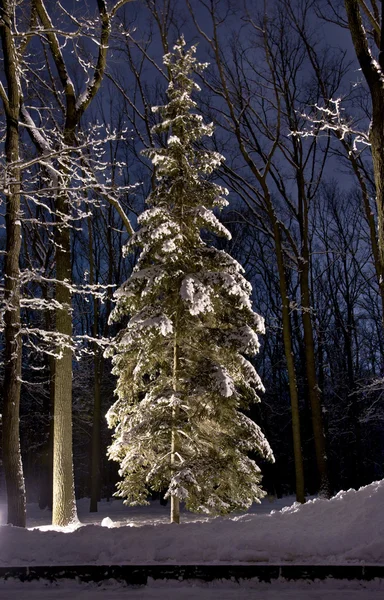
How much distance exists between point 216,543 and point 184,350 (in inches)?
197

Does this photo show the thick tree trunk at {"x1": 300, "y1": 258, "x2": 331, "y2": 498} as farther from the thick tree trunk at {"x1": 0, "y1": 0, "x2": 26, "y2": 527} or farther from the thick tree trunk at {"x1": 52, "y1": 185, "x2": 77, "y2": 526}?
the thick tree trunk at {"x1": 0, "y1": 0, "x2": 26, "y2": 527}

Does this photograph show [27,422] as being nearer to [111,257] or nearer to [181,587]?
[111,257]

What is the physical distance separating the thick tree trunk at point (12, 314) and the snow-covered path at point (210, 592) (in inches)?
192

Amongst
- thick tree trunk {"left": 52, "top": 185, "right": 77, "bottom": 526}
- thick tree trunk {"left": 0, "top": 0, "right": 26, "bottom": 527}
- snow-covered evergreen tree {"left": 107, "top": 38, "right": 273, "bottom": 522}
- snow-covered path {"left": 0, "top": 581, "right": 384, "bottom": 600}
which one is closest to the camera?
snow-covered path {"left": 0, "top": 581, "right": 384, "bottom": 600}

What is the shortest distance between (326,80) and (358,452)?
16385 millimetres

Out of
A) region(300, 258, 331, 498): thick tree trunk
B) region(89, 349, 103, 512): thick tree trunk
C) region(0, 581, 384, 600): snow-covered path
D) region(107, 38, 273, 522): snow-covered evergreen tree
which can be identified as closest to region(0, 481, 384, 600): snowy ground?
region(0, 581, 384, 600): snow-covered path

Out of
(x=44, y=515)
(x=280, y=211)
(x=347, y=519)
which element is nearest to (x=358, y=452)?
(x=280, y=211)

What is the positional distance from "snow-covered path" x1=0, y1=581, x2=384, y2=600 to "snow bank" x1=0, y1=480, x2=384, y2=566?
0.73 feet

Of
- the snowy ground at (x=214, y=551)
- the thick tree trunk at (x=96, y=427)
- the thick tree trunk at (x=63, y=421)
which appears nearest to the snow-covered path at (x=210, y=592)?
the snowy ground at (x=214, y=551)

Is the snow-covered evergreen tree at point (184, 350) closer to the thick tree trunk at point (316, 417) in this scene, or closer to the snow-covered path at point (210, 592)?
the snow-covered path at point (210, 592)

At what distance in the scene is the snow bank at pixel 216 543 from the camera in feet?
16.7

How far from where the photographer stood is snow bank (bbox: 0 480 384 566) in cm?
509

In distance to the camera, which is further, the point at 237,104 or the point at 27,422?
the point at 27,422

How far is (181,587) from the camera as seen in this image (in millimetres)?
4949
